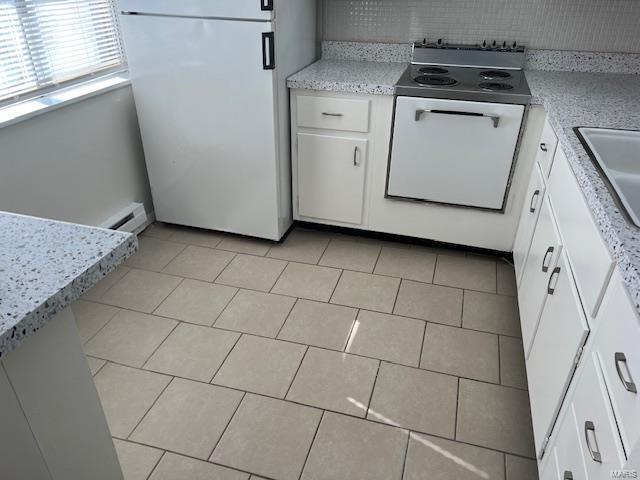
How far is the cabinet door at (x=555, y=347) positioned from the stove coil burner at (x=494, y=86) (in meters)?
1.05

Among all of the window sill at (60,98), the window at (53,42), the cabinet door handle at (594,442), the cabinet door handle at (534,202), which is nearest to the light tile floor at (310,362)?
the cabinet door handle at (534,202)

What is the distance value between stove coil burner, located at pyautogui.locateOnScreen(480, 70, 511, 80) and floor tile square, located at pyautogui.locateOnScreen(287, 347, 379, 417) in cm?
151

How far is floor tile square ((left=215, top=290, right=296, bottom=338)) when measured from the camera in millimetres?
2162

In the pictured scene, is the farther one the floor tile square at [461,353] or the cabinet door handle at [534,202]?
the cabinet door handle at [534,202]

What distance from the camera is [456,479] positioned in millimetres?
1541

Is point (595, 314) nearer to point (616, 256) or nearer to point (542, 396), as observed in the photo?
point (616, 256)

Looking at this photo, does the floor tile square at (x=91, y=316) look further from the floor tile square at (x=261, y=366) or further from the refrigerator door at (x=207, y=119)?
the refrigerator door at (x=207, y=119)

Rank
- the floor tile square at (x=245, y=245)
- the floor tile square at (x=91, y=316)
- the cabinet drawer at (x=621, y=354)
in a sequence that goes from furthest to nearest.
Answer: the floor tile square at (x=245, y=245) < the floor tile square at (x=91, y=316) < the cabinet drawer at (x=621, y=354)

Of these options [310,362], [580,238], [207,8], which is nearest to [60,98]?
[207,8]

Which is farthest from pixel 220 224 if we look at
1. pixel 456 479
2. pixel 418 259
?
pixel 456 479

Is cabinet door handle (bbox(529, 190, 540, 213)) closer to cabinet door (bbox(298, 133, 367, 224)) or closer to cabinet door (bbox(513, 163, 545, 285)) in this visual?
cabinet door (bbox(513, 163, 545, 285))

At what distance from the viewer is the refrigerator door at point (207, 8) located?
85.9 inches

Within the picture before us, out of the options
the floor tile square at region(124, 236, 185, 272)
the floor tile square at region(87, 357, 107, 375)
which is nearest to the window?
the floor tile square at region(124, 236, 185, 272)

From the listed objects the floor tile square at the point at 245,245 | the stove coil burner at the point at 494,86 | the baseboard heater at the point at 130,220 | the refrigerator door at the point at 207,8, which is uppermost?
the refrigerator door at the point at 207,8
